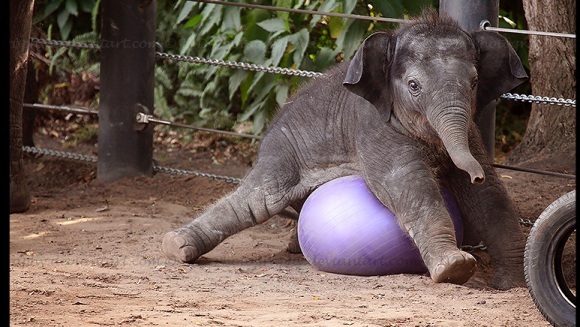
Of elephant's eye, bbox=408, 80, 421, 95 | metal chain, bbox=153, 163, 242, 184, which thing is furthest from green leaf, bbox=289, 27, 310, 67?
elephant's eye, bbox=408, 80, 421, 95

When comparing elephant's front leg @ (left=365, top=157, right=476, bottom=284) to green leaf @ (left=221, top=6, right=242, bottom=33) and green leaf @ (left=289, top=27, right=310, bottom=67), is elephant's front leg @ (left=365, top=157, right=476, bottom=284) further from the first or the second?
green leaf @ (left=221, top=6, right=242, bottom=33)

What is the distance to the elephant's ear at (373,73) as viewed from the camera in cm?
509

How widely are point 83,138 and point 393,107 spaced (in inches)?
201

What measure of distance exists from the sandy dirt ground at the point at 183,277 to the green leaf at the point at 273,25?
1.18 meters

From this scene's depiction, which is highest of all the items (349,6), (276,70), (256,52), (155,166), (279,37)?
(349,6)

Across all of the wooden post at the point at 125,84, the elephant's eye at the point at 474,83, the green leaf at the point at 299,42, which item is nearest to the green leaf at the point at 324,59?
the green leaf at the point at 299,42

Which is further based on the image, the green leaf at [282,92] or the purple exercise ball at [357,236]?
the green leaf at [282,92]

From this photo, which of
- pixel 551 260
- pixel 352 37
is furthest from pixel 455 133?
pixel 352 37

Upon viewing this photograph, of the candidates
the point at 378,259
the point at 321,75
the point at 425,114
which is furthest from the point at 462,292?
the point at 321,75

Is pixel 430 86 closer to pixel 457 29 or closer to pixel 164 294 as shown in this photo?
pixel 457 29

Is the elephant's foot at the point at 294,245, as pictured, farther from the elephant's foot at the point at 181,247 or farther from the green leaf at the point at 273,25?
the green leaf at the point at 273,25

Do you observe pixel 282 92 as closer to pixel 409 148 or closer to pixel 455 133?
pixel 409 148

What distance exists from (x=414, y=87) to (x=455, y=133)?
1.46 feet

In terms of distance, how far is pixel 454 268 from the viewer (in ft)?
14.5
